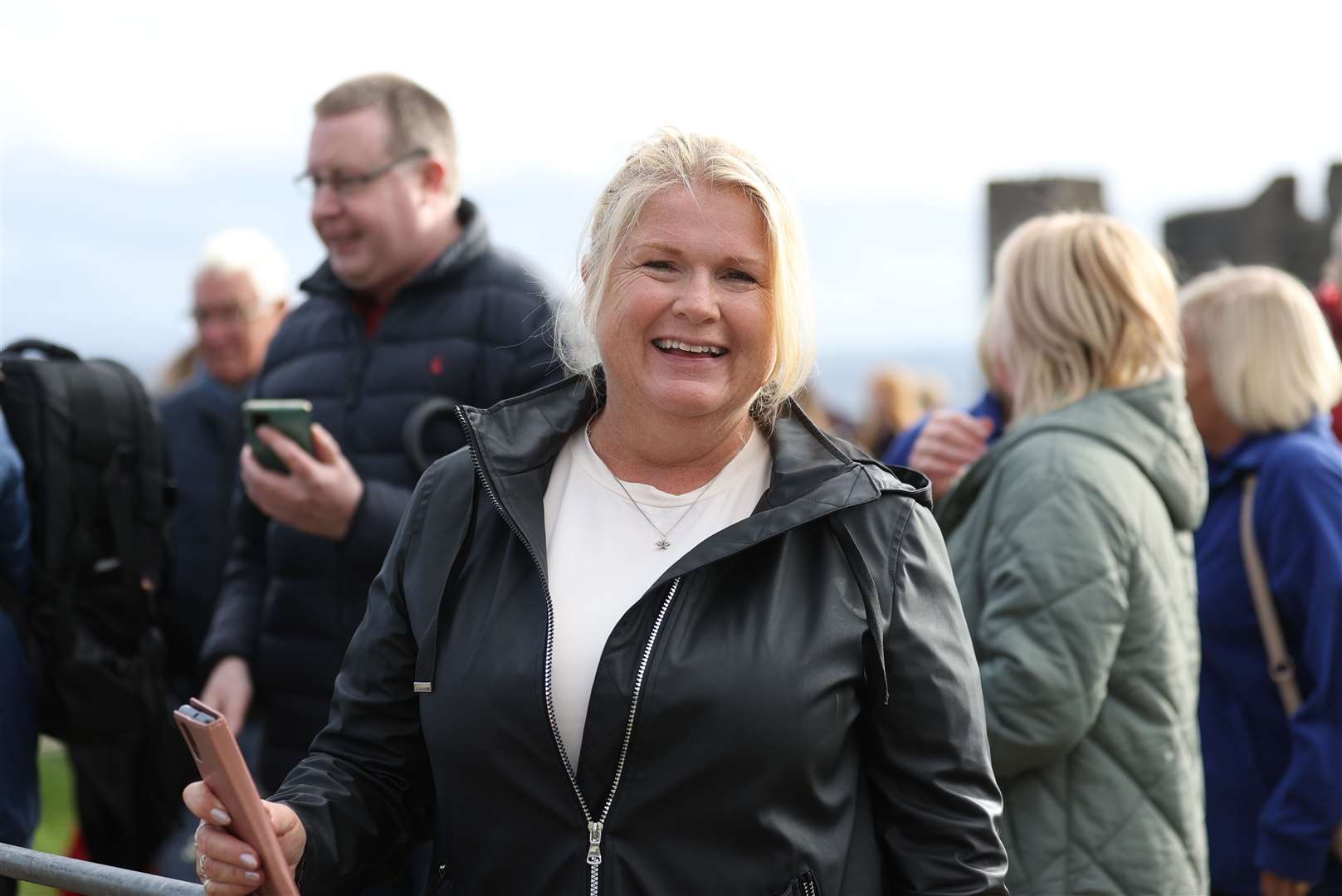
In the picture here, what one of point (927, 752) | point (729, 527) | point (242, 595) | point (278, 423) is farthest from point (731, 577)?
point (242, 595)

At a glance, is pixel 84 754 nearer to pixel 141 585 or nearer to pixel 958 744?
pixel 141 585

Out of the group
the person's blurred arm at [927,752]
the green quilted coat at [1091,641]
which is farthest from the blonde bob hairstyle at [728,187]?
the green quilted coat at [1091,641]

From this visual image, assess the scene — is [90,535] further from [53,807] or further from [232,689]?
[53,807]

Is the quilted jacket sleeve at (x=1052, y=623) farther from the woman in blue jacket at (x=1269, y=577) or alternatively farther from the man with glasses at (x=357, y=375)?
the man with glasses at (x=357, y=375)

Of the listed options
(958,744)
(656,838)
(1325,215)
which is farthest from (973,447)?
(1325,215)

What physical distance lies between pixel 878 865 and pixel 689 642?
412 millimetres

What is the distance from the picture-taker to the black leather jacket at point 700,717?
183 centimetres

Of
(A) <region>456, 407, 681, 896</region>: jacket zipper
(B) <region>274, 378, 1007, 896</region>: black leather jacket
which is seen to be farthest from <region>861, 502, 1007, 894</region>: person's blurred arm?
(A) <region>456, 407, 681, 896</region>: jacket zipper

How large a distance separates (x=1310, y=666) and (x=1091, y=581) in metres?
0.90

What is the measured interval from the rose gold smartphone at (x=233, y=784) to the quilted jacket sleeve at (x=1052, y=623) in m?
1.35

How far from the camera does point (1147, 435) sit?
9.23ft

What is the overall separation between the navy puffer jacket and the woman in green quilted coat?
A: 1.01 metres

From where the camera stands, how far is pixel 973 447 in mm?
3199

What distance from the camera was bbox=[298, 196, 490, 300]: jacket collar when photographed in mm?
3270
